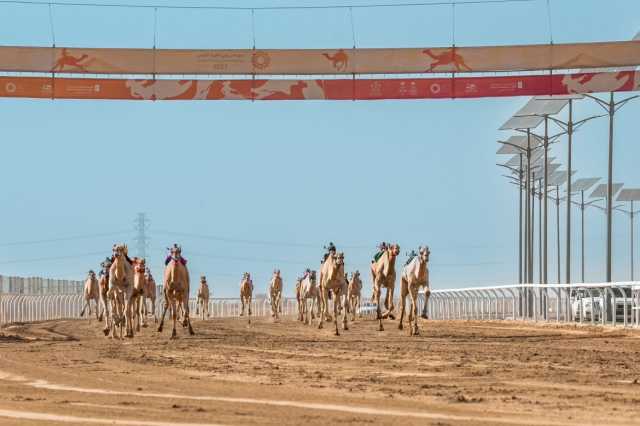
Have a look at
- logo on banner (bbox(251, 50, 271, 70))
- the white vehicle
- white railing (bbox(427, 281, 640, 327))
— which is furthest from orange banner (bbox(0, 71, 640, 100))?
the white vehicle

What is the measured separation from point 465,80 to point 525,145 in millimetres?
28395

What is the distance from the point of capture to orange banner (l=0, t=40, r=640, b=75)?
4272 cm

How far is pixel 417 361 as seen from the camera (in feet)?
69.8

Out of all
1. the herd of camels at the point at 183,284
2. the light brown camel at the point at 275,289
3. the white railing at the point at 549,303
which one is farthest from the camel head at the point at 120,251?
the light brown camel at the point at 275,289

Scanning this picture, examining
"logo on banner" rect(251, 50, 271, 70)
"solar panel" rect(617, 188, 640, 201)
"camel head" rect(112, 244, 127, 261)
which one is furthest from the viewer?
"solar panel" rect(617, 188, 640, 201)

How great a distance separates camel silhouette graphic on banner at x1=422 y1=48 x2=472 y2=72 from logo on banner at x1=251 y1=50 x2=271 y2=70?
182 inches

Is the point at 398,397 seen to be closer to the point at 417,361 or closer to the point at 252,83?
the point at 417,361

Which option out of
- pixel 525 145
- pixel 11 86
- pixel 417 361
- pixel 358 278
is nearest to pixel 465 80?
pixel 358 278

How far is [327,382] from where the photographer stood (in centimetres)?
1730

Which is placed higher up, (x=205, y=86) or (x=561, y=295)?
(x=205, y=86)

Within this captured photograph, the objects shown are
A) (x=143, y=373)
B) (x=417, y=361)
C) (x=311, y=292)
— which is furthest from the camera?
(x=311, y=292)

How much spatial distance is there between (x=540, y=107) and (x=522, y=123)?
302cm

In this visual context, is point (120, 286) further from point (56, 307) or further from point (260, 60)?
point (56, 307)

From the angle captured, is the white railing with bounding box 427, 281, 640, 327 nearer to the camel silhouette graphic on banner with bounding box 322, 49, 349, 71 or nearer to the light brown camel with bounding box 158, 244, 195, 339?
the camel silhouette graphic on banner with bounding box 322, 49, 349, 71
